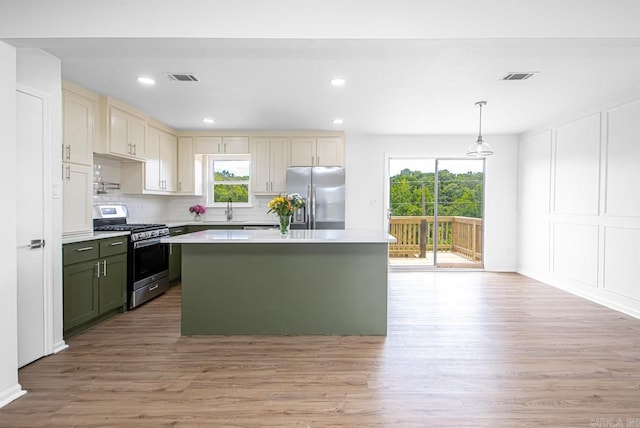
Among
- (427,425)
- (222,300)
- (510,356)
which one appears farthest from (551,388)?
(222,300)

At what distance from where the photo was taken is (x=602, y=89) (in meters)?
3.76

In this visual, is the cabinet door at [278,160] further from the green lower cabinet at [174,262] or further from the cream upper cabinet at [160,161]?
the green lower cabinet at [174,262]

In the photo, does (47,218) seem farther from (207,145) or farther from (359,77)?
(207,145)

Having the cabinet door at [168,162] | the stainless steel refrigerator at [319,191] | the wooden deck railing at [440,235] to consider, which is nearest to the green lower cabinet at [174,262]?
the cabinet door at [168,162]

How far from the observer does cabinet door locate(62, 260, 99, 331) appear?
9.96 ft

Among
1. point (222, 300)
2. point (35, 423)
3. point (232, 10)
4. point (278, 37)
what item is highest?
point (232, 10)

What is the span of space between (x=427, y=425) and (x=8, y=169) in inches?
111

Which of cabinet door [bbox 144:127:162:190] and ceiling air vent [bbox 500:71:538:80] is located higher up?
ceiling air vent [bbox 500:71:538:80]

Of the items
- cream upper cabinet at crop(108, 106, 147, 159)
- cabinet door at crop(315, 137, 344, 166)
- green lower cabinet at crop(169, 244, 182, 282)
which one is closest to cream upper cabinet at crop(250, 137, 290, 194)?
cabinet door at crop(315, 137, 344, 166)

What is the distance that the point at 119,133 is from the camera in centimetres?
425

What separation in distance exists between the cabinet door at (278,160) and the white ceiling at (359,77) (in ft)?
1.56

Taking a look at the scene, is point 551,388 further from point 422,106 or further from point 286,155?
point 286,155

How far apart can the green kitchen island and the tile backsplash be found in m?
2.08

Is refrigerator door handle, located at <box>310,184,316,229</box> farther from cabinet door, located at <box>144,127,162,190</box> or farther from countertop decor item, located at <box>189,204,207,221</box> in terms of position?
cabinet door, located at <box>144,127,162,190</box>
